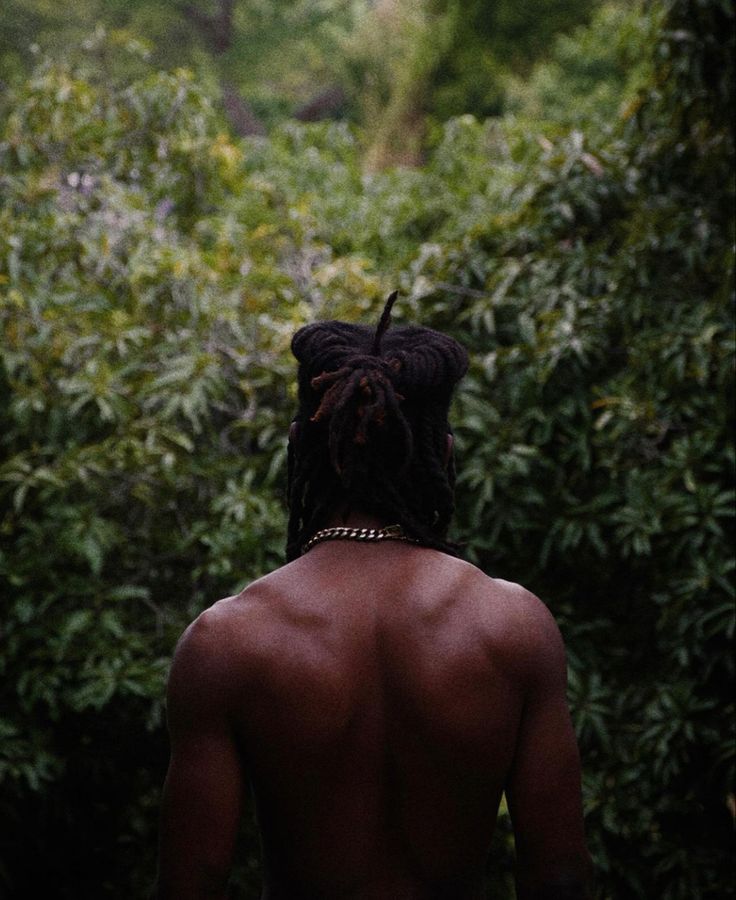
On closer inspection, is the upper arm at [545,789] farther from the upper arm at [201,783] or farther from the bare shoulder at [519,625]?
the upper arm at [201,783]

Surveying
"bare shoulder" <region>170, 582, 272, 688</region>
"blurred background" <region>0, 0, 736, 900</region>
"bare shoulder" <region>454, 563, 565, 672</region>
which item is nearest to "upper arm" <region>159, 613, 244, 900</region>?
"bare shoulder" <region>170, 582, 272, 688</region>

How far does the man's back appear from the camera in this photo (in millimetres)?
1866

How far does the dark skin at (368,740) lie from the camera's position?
6.11 ft

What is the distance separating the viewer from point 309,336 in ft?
6.77

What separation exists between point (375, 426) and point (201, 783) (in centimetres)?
63

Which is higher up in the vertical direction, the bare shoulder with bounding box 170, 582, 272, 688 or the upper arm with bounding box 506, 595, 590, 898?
the bare shoulder with bounding box 170, 582, 272, 688

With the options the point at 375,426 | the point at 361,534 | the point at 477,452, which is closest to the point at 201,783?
the point at 361,534

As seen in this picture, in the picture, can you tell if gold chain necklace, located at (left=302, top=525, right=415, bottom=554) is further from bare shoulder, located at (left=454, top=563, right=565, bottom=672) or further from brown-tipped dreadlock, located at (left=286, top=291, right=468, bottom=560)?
bare shoulder, located at (left=454, top=563, right=565, bottom=672)

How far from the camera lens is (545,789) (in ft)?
6.28

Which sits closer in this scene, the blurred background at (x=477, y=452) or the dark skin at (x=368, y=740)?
the dark skin at (x=368, y=740)

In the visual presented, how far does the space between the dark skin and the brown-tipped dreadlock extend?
0.14 m

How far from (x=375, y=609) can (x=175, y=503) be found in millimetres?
2545

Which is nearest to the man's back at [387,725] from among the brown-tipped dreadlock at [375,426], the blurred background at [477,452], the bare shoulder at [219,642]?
the bare shoulder at [219,642]

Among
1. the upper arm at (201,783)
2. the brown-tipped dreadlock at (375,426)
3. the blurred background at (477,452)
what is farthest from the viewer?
the blurred background at (477,452)
